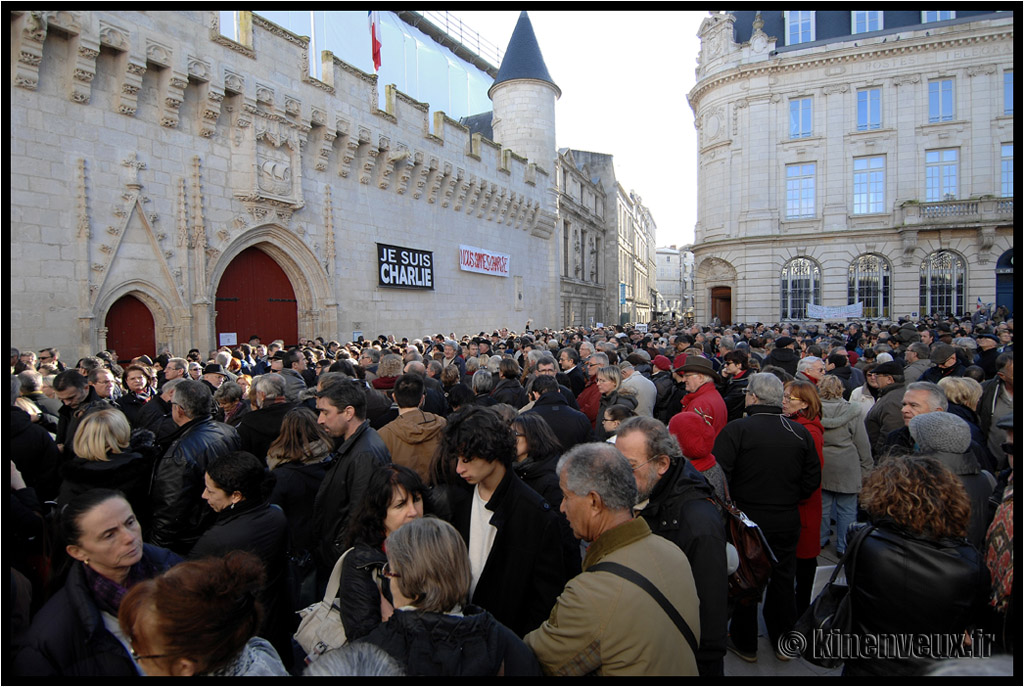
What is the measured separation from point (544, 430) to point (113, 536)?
75.9 inches

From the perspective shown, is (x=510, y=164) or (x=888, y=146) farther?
(x=888, y=146)

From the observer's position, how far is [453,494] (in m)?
2.63

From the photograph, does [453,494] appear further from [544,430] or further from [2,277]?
[2,277]

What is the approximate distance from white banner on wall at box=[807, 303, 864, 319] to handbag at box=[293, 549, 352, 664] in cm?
2766

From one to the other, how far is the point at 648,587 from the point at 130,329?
37.1ft

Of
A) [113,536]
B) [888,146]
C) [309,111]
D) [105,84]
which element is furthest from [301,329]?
[888,146]

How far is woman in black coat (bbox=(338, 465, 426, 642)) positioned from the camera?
1973 mm

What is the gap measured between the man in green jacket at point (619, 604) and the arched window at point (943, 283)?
2926 centimetres

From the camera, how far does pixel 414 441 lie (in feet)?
11.3

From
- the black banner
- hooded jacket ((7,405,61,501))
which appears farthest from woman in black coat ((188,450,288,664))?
the black banner

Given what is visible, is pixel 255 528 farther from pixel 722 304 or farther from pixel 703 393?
pixel 722 304

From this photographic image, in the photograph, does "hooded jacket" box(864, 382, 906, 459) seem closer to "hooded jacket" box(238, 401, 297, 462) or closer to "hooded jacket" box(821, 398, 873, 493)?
"hooded jacket" box(821, 398, 873, 493)

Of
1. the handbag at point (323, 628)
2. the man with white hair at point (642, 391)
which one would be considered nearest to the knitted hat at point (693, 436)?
the man with white hair at point (642, 391)

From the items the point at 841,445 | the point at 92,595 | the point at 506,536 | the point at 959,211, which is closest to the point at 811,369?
the point at 841,445
